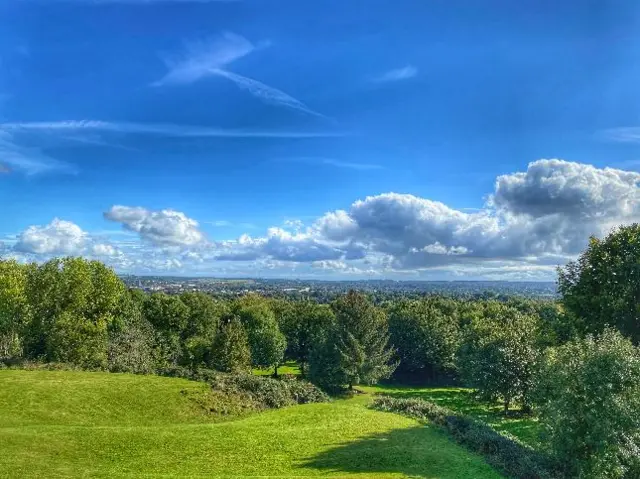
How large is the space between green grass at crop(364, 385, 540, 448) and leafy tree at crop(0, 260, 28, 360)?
163ft

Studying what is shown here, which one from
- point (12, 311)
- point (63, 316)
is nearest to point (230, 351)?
point (63, 316)

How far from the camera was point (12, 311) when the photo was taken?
51969mm

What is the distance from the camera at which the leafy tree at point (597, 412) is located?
22.2m

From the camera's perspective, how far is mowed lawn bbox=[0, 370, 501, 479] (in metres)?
22.7

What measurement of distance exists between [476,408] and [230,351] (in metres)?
33.6

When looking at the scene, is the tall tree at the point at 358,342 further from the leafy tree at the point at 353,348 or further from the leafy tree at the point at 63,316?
the leafy tree at the point at 63,316

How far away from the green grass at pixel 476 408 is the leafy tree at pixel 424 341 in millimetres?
5767

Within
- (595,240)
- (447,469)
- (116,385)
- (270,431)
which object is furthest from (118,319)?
(595,240)

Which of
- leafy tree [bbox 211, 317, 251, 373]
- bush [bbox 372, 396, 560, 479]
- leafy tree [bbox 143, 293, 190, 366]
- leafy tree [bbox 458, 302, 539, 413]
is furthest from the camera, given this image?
leafy tree [bbox 143, 293, 190, 366]

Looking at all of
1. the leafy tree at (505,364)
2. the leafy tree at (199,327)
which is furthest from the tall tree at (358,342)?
the leafy tree at (199,327)

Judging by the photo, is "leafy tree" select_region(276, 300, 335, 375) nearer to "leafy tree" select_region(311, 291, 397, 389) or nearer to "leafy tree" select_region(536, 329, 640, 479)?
"leafy tree" select_region(311, 291, 397, 389)

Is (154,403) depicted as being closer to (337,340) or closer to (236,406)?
(236,406)

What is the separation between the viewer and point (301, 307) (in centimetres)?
10188

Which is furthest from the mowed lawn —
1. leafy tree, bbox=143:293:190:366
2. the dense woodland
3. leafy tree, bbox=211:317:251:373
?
leafy tree, bbox=143:293:190:366
